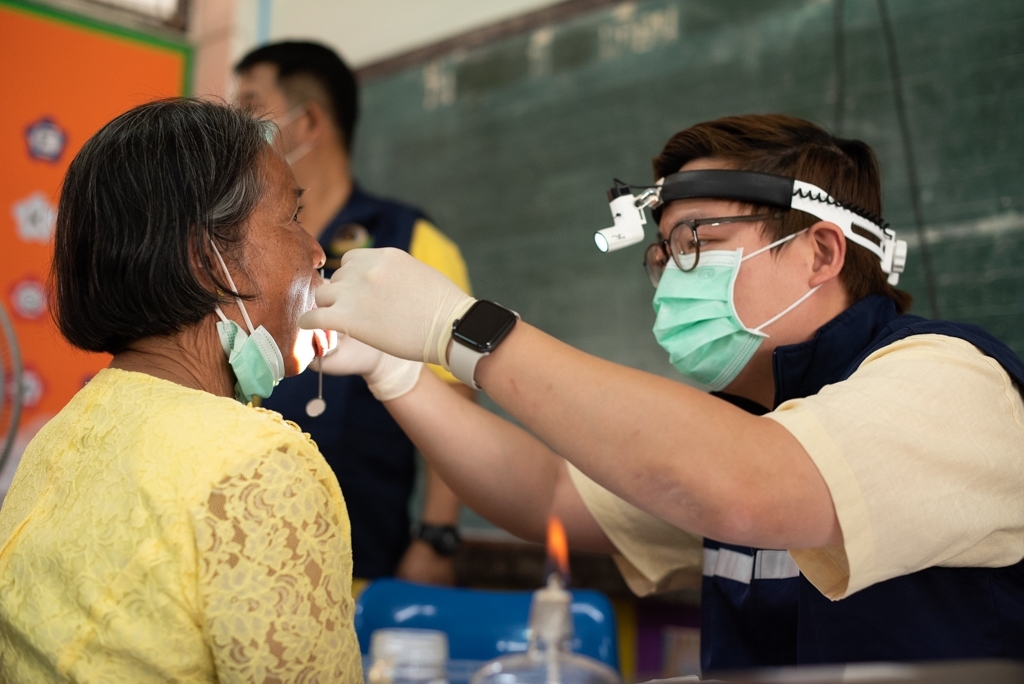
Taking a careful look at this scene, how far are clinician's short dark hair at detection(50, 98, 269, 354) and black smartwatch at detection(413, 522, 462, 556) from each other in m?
1.26

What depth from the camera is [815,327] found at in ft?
4.91

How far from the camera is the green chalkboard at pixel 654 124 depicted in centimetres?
203

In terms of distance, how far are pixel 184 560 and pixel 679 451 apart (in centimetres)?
52

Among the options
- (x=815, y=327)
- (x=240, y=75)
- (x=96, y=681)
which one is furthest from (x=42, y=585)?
(x=240, y=75)

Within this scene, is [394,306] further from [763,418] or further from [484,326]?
[763,418]

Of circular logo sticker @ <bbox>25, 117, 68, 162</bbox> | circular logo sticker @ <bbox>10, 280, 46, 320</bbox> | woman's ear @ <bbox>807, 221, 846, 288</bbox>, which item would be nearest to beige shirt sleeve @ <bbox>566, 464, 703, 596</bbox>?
woman's ear @ <bbox>807, 221, 846, 288</bbox>

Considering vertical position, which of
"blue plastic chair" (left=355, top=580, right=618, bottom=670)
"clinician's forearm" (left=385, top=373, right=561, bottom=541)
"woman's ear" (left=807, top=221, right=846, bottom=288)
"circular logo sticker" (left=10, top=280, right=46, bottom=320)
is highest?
"circular logo sticker" (left=10, top=280, right=46, bottom=320)

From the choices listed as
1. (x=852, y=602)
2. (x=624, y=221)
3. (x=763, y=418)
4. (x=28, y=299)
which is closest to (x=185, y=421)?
(x=763, y=418)

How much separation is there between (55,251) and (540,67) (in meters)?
2.01

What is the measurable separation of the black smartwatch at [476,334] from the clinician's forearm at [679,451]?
0.17 ft

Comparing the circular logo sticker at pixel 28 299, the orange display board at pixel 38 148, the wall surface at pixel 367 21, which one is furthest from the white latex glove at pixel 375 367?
the circular logo sticker at pixel 28 299

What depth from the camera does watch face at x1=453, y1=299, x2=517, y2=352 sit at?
3.57 ft

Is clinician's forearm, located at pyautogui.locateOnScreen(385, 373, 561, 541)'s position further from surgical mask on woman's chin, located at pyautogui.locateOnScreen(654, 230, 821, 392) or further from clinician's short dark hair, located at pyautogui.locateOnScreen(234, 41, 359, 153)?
clinician's short dark hair, located at pyautogui.locateOnScreen(234, 41, 359, 153)

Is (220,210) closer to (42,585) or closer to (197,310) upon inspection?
(197,310)
